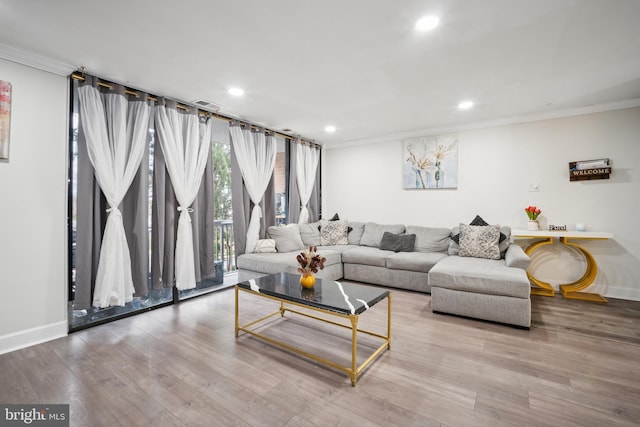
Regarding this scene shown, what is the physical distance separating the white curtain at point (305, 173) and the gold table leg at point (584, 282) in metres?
4.01

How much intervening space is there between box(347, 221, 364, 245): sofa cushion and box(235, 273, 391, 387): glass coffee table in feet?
8.20

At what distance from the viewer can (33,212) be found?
103 inches

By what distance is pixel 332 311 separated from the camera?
2.15 metres

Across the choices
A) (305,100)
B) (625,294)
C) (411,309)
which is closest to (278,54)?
(305,100)

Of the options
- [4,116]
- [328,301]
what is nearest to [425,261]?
[328,301]

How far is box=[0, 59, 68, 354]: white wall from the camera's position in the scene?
248 centimetres

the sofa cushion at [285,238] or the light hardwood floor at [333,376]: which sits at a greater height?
the sofa cushion at [285,238]

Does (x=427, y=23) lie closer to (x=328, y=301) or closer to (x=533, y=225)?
(x=328, y=301)

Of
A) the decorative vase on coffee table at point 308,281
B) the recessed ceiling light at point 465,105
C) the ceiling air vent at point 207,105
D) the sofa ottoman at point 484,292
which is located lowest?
the sofa ottoman at point 484,292

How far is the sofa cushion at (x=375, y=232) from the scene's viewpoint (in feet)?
16.9

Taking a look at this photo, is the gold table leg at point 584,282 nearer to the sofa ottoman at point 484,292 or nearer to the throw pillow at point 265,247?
the sofa ottoman at point 484,292

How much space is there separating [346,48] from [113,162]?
255 cm

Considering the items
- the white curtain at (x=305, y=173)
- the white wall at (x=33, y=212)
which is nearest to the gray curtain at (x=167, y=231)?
the white wall at (x=33, y=212)

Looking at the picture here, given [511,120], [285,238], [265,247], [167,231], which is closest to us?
→ [167,231]
